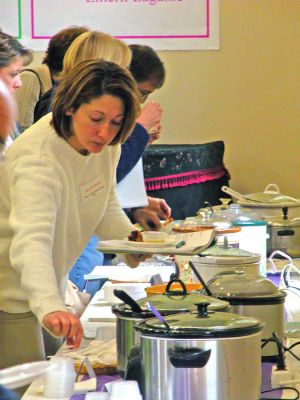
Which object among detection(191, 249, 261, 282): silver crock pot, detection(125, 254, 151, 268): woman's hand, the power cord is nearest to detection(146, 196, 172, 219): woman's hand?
detection(125, 254, 151, 268): woman's hand

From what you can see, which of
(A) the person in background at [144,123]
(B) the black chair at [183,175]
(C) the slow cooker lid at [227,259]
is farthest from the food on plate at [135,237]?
(B) the black chair at [183,175]

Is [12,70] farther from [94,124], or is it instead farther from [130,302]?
[130,302]

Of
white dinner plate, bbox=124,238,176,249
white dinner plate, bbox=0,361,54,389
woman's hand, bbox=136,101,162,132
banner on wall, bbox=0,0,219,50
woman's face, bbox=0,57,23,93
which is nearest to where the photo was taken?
white dinner plate, bbox=0,361,54,389

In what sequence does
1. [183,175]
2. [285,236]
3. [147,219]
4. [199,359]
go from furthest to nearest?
[183,175] < [285,236] < [147,219] < [199,359]

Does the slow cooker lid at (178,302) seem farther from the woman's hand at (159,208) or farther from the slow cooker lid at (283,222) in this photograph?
the slow cooker lid at (283,222)

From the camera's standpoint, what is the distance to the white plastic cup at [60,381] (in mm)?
1608

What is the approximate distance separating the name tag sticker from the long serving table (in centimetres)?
31

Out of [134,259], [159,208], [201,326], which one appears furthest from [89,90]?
[159,208]

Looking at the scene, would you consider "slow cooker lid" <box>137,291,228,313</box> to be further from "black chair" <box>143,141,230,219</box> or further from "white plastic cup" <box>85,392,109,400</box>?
"black chair" <box>143,141,230,219</box>

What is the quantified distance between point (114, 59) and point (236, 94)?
302 centimetres

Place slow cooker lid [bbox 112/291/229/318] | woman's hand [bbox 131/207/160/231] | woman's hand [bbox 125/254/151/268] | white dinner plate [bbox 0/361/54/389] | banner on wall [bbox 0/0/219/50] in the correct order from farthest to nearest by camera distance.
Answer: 1. banner on wall [bbox 0/0/219/50]
2. woman's hand [bbox 131/207/160/231]
3. woman's hand [bbox 125/254/151/268]
4. slow cooker lid [bbox 112/291/229/318]
5. white dinner plate [bbox 0/361/54/389]

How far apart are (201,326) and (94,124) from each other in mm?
765

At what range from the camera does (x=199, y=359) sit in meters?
1.41

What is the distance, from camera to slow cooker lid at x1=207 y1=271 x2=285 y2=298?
6.03 feet
